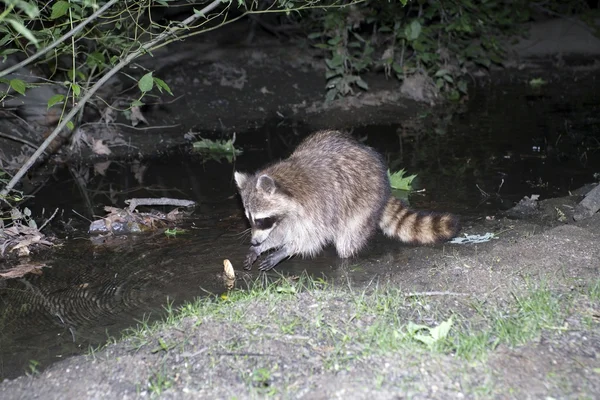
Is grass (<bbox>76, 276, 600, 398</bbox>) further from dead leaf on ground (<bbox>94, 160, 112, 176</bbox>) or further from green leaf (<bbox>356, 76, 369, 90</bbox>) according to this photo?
green leaf (<bbox>356, 76, 369, 90</bbox>)

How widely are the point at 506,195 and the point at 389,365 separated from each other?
308 cm

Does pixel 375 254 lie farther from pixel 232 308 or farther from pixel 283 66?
pixel 283 66

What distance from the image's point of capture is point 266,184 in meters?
3.92

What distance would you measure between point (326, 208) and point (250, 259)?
588mm

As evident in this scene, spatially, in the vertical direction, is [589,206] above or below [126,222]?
below

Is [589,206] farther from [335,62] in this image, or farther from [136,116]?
[136,116]

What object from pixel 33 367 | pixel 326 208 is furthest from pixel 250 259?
pixel 33 367

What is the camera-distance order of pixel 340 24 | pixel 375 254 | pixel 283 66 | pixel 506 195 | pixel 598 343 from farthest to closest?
pixel 283 66 < pixel 340 24 < pixel 506 195 < pixel 375 254 < pixel 598 343

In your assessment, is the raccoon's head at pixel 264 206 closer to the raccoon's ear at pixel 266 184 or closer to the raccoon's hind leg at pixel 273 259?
the raccoon's ear at pixel 266 184

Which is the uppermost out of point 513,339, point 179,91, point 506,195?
point 179,91

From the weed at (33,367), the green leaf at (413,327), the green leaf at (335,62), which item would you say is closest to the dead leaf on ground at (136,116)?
the green leaf at (335,62)

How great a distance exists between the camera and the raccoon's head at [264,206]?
3966 millimetres

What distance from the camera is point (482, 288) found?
3.21 metres

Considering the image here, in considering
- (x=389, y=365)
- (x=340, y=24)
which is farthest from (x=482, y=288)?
(x=340, y=24)
